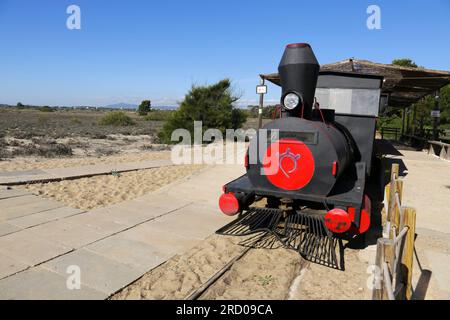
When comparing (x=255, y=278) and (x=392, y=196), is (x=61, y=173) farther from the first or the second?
(x=392, y=196)

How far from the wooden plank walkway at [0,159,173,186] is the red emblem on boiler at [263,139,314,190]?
611 cm

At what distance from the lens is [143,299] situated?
333cm

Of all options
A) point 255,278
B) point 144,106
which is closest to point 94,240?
point 255,278

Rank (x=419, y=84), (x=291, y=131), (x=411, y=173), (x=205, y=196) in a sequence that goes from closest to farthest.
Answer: (x=291, y=131) < (x=205, y=196) < (x=411, y=173) < (x=419, y=84)

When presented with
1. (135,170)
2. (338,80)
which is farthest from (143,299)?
(135,170)

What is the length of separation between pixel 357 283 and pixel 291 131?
6.60 feet

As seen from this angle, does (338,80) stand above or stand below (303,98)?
above

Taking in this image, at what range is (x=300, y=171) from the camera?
4359mm

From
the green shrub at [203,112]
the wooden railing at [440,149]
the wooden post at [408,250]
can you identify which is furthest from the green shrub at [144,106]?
the wooden post at [408,250]

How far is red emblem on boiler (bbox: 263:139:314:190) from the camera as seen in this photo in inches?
169

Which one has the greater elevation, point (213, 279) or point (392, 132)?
point (392, 132)

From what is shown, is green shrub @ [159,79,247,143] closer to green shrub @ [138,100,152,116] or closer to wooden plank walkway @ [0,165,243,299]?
wooden plank walkway @ [0,165,243,299]

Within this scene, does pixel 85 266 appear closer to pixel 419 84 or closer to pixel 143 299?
pixel 143 299

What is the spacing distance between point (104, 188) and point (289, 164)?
5.17m
